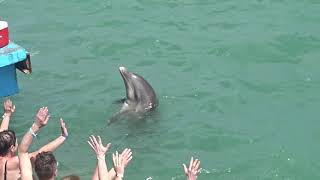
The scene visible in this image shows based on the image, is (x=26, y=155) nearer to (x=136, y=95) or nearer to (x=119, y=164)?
(x=119, y=164)

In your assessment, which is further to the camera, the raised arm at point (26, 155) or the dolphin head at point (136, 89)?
the dolphin head at point (136, 89)

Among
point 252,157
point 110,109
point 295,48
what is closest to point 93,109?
point 110,109

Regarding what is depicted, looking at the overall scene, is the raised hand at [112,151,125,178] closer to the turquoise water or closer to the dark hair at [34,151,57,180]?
the dark hair at [34,151,57,180]

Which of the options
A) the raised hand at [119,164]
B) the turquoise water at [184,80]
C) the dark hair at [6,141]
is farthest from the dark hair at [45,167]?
the turquoise water at [184,80]

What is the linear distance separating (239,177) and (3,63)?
4616 mm

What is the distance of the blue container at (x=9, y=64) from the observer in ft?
38.7

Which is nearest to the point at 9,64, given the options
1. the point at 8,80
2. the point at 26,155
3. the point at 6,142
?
the point at 8,80

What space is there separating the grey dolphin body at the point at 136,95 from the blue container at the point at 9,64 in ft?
6.39

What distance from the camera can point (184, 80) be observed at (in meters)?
14.6

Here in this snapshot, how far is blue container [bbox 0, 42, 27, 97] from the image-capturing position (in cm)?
1178

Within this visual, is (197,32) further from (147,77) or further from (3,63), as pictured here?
(3,63)

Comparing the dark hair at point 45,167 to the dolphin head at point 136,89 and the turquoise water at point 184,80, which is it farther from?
the dolphin head at point 136,89

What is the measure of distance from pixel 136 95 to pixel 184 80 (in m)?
2.17

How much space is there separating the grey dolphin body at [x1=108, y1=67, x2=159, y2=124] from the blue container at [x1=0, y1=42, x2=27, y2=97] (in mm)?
1947
